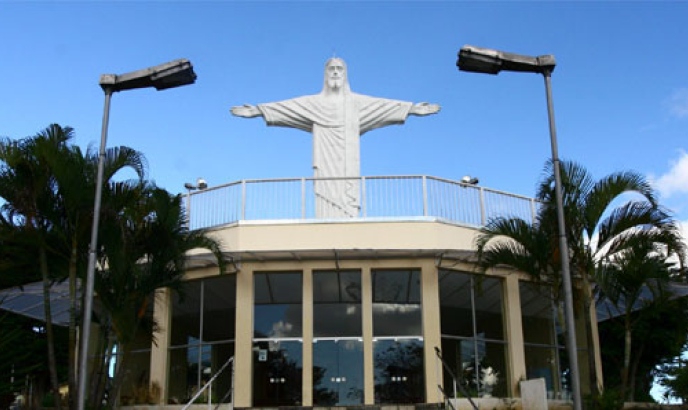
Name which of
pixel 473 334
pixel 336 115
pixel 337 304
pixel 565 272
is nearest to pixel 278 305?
pixel 337 304

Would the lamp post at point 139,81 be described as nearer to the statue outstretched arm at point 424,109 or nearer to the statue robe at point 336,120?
the statue robe at point 336,120

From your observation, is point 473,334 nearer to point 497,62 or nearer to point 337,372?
point 337,372

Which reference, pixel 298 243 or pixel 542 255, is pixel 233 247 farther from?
pixel 542 255

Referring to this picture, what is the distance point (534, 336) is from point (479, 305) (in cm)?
184

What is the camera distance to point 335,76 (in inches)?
789

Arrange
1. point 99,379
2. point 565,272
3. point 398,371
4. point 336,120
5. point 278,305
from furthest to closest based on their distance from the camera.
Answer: point 336,120
point 278,305
point 398,371
point 99,379
point 565,272

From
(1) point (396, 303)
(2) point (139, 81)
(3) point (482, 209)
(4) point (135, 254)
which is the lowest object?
(1) point (396, 303)

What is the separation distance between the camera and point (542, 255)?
13430 mm

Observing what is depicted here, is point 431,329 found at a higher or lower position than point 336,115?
lower

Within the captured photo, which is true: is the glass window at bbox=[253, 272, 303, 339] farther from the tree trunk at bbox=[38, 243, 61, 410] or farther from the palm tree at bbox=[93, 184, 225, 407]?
the tree trunk at bbox=[38, 243, 61, 410]

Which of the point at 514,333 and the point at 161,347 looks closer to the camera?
the point at 514,333

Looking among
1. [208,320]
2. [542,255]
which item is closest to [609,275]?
[542,255]

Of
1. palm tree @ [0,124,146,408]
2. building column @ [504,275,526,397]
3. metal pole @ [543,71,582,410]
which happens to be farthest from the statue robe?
metal pole @ [543,71,582,410]

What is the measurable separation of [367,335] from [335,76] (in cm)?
719
